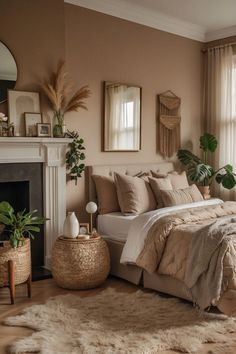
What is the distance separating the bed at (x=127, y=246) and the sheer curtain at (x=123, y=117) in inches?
12.2

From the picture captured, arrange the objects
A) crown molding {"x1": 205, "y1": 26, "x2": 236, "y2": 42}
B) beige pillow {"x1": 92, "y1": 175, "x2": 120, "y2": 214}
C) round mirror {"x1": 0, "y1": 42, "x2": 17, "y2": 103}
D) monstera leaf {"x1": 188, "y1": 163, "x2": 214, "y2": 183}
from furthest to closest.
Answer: crown molding {"x1": 205, "y1": 26, "x2": 236, "y2": 42}, monstera leaf {"x1": 188, "y1": 163, "x2": 214, "y2": 183}, beige pillow {"x1": 92, "y1": 175, "x2": 120, "y2": 214}, round mirror {"x1": 0, "y1": 42, "x2": 17, "y2": 103}

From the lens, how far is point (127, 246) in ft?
12.8

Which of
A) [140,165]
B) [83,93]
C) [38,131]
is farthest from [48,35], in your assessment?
[140,165]

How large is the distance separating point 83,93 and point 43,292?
2021mm

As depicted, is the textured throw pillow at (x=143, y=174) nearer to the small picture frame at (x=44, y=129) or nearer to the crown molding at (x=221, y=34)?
the small picture frame at (x=44, y=129)

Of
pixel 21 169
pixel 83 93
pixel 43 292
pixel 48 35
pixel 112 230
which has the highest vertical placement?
pixel 48 35

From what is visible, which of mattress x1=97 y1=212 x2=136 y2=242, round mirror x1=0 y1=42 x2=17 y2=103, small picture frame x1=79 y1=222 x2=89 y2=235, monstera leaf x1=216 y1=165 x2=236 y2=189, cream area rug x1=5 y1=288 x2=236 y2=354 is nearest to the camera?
cream area rug x1=5 y1=288 x2=236 y2=354

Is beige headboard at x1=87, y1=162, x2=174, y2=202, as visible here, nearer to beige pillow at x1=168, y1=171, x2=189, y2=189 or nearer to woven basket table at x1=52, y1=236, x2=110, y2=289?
beige pillow at x1=168, y1=171, x2=189, y2=189

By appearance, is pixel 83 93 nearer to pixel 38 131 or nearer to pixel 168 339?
pixel 38 131

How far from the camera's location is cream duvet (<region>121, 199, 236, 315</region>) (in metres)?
3.05

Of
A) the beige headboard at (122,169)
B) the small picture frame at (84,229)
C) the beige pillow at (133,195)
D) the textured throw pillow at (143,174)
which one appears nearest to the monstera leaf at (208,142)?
the beige headboard at (122,169)

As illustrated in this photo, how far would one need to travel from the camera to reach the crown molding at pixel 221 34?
5.67 meters

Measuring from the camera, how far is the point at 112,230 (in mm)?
4320

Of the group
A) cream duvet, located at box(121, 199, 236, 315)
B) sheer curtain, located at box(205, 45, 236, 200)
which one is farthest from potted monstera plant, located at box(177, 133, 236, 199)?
cream duvet, located at box(121, 199, 236, 315)
